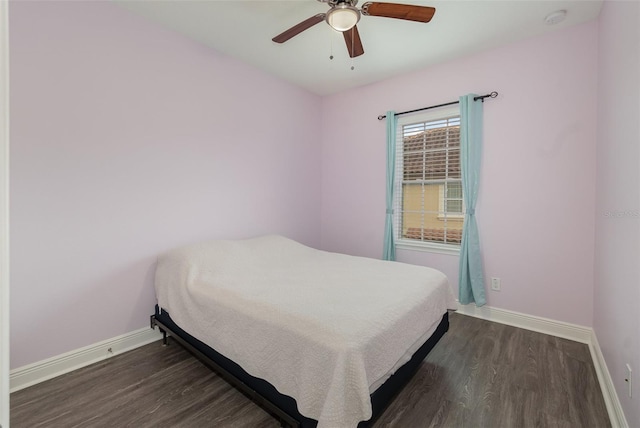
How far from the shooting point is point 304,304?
1.62 m

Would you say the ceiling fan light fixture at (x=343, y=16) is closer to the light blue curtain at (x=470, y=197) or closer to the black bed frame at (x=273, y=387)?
the light blue curtain at (x=470, y=197)

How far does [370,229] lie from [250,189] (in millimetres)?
1629

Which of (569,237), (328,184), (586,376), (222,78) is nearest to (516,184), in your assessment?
(569,237)

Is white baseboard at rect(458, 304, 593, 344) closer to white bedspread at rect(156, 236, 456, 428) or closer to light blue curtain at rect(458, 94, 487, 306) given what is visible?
light blue curtain at rect(458, 94, 487, 306)

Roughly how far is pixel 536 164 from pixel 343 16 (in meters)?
2.19

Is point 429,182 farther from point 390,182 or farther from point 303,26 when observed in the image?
point 303,26

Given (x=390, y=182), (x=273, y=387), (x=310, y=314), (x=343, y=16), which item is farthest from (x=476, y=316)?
(x=343, y=16)

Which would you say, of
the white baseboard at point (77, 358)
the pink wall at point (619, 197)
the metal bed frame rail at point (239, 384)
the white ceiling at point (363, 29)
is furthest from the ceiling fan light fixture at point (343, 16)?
the white baseboard at point (77, 358)

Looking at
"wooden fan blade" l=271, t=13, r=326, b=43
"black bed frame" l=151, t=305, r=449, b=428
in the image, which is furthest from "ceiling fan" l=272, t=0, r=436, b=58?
"black bed frame" l=151, t=305, r=449, b=428

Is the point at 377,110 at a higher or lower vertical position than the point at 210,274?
higher

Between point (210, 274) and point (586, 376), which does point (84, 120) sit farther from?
point (586, 376)

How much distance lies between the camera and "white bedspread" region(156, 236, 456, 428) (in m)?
1.24

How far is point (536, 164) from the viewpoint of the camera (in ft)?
8.54

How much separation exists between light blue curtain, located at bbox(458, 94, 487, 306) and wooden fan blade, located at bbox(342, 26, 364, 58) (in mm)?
1356
